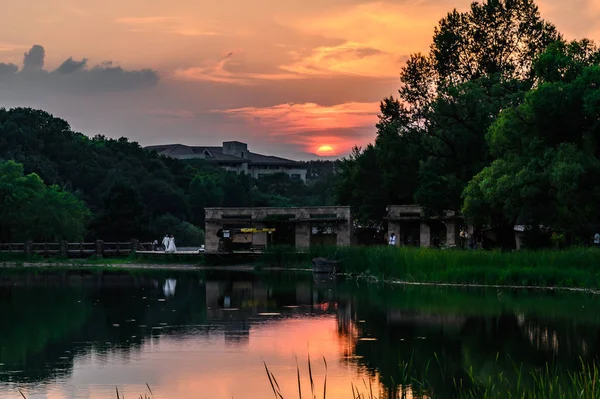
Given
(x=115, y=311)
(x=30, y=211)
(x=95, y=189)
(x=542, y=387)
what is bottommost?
(x=115, y=311)

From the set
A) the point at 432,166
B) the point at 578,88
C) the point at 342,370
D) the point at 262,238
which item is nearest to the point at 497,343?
the point at 342,370

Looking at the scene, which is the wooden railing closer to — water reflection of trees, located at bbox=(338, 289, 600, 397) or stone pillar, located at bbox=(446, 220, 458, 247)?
stone pillar, located at bbox=(446, 220, 458, 247)

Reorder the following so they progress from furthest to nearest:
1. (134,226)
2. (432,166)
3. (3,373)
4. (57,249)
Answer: (134,226)
(57,249)
(432,166)
(3,373)

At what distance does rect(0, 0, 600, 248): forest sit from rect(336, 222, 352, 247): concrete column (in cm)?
285

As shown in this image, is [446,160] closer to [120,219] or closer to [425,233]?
[425,233]

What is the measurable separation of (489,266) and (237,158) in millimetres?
137500

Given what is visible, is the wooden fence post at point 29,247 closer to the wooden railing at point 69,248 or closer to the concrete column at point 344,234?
the wooden railing at point 69,248

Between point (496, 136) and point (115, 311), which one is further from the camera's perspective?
point (496, 136)

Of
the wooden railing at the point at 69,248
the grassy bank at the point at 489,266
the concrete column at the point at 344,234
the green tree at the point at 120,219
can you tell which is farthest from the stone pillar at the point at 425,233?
the green tree at the point at 120,219

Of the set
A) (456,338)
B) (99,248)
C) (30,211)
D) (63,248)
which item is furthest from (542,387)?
(30,211)

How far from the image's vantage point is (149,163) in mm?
116625

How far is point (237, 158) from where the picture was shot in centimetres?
18038

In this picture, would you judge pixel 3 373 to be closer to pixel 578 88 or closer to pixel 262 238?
pixel 578 88

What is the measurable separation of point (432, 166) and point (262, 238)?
686 inches
